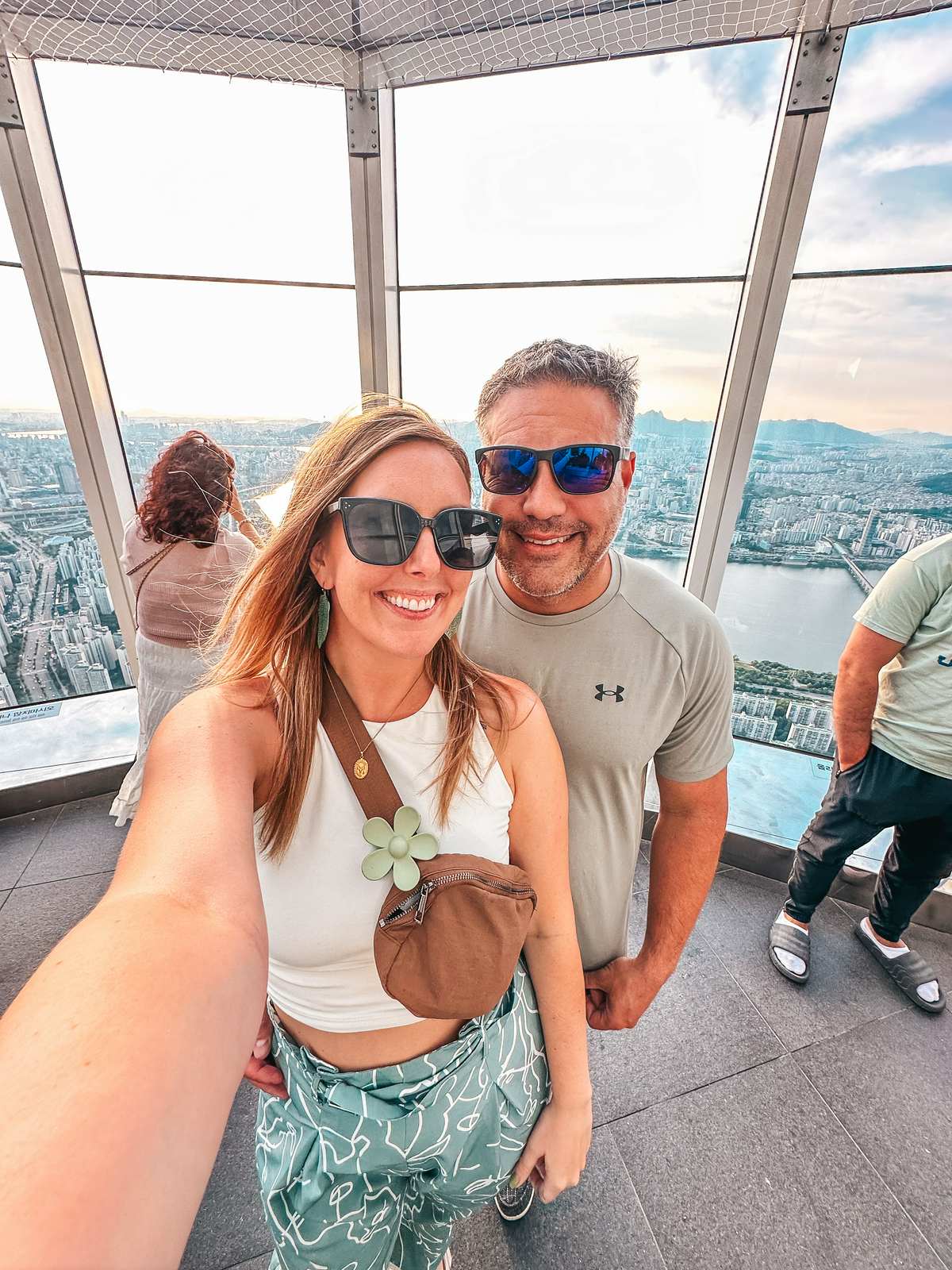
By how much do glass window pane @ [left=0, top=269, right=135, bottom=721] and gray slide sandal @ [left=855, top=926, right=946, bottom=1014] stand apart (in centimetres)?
433

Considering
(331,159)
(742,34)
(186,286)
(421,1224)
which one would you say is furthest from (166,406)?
(421,1224)

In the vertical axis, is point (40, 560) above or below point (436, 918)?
below

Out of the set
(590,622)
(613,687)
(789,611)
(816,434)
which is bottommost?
(789,611)

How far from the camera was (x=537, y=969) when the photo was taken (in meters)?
1.01

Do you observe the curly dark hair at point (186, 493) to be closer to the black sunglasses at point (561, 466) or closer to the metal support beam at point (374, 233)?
the metal support beam at point (374, 233)

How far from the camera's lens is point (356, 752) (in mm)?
818

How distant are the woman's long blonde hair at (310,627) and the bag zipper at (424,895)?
95 mm

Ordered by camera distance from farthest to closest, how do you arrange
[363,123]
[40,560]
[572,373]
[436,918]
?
[40,560]
[363,123]
[572,373]
[436,918]

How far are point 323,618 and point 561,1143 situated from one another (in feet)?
3.81

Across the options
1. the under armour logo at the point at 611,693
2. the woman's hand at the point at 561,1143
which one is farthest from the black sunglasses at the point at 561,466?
the woman's hand at the point at 561,1143

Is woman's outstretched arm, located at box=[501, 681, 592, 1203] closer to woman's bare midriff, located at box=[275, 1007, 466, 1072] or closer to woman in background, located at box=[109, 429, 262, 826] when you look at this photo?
woman's bare midriff, located at box=[275, 1007, 466, 1072]

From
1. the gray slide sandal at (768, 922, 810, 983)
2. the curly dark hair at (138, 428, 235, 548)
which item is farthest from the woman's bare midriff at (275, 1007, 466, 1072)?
the gray slide sandal at (768, 922, 810, 983)

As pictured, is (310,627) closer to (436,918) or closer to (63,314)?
(436,918)

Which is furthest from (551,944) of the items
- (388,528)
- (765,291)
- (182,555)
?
(765,291)
